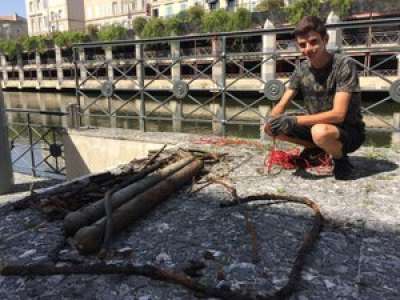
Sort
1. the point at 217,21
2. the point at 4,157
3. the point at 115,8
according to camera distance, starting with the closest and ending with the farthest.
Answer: the point at 4,157, the point at 217,21, the point at 115,8

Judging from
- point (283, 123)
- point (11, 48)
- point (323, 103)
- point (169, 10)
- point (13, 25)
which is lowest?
point (283, 123)

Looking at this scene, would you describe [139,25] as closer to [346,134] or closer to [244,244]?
[346,134]

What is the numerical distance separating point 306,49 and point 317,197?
1.22 metres

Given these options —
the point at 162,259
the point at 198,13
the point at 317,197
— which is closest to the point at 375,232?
the point at 317,197

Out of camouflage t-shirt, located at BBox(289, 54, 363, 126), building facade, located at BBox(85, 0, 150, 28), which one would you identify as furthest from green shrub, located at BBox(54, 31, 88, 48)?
camouflage t-shirt, located at BBox(289, 54, 363, 126)

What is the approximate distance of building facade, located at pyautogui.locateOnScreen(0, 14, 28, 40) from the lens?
80.9 meters

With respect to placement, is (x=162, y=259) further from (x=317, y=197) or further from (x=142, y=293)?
(x=317, y=197)

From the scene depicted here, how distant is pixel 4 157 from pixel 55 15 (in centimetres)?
7077

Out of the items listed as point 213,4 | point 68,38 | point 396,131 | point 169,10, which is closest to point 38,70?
point 68,38

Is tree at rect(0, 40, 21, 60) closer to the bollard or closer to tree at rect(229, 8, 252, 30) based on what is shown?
tree at rect(229, 8, 252, 30)

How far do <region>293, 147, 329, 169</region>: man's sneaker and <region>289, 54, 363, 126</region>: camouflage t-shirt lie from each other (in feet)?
1.45

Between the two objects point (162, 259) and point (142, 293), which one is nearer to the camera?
point (142, 293)

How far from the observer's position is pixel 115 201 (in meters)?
2.71

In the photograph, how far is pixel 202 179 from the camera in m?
3.73
